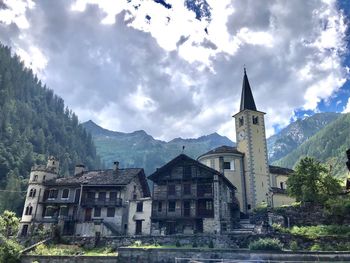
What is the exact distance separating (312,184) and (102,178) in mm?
30306

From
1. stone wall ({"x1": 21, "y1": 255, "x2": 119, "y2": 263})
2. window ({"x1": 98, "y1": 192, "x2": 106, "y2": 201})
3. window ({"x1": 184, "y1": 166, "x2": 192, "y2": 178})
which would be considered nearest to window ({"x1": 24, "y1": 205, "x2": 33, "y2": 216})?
window ({"x1": 98, "y1": 192, "x2": 106, "y2": 201})

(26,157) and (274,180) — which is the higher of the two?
(26,157)

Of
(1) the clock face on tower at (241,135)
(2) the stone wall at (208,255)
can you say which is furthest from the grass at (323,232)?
(1) the clock face on tower at (241,135)

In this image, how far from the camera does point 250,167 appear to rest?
52062 millimetres

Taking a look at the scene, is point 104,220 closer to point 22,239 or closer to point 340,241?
point 22,239

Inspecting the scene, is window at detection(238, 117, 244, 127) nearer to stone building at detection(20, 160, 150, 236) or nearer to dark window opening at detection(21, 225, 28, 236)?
stone building at detection(20, 160, 150, 236)

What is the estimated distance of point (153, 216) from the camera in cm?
4494

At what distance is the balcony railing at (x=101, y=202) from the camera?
47688 millimetres

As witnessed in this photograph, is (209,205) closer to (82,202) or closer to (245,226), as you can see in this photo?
(245,226)

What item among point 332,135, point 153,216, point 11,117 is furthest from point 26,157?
point 332,135

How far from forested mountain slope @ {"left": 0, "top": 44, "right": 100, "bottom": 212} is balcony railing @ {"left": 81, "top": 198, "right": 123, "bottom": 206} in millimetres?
36590

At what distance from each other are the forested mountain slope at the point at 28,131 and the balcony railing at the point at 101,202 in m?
36.6

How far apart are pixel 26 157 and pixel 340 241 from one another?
327 feet

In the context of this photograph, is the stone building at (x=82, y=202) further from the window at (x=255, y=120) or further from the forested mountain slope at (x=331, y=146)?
the forested mountain slope at (x=331, y=146)
